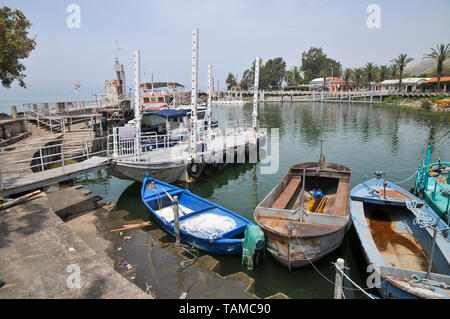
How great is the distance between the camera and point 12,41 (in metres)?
20.9

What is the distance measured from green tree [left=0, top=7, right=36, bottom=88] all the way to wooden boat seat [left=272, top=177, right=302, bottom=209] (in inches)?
862

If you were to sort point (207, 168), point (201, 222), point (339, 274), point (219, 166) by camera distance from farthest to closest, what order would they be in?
point (219, 166)
point (207, 168)
point (201, 222)
point (339, 274)

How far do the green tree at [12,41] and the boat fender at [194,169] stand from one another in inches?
633

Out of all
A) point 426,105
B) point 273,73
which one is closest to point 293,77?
point 273,73

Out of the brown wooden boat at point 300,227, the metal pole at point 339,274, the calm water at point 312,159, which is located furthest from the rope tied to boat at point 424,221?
the metal pole at point 339,274

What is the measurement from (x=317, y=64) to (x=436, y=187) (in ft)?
485

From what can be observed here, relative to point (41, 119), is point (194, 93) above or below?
above

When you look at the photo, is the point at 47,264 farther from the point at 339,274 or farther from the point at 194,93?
the point at 194,93

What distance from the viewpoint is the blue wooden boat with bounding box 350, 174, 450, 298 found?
6671 mm

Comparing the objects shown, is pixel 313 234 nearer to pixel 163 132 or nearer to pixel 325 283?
pixel 325 283

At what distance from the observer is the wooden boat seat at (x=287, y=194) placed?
1112cm

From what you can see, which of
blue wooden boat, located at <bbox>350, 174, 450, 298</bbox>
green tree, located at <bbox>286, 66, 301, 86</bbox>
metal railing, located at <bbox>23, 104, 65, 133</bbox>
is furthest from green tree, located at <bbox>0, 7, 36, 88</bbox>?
green tree, located at <bbox>286, 66, 301, 86</bbox>
